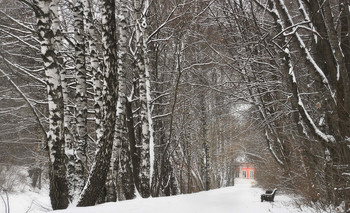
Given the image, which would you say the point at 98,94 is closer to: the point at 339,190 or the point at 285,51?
the point at 285,51

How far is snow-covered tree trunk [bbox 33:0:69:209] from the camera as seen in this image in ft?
18.4

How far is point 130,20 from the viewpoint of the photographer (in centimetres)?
1470

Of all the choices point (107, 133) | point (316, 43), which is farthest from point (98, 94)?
point (316, 43)

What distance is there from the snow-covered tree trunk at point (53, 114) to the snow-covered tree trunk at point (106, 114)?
590 millimetres

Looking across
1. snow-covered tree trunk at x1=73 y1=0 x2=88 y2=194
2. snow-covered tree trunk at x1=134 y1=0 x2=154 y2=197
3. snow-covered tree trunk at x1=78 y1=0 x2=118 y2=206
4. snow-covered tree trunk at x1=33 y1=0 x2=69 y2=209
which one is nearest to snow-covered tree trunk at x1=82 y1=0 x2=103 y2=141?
snow-covered tree trunk at x1=73 y1=0 x2=88 y2=194

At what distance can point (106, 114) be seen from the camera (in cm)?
660

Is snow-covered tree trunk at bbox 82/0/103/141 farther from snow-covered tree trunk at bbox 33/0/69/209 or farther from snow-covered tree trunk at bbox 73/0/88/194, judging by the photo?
snow-covered tree trunk at bbox 33/0/69/209

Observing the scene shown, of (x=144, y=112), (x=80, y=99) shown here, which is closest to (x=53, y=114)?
(x=80, y=99)

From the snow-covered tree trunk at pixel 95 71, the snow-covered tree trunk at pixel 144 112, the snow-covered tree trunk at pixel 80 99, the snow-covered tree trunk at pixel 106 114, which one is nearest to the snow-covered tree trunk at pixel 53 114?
the snow-covered tree trunk at pixel 106 114

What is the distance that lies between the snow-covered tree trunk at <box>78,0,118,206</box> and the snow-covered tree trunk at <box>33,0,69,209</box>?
0.59 metres

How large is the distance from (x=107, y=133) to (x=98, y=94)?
5.62 ft

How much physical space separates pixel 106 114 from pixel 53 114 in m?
1.19

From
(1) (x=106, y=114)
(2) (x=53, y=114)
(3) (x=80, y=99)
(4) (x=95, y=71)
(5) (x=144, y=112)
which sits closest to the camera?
(2) (x=53, y=114)

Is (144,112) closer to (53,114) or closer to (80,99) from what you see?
(80,99)
